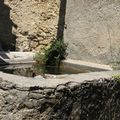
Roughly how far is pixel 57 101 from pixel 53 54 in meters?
3.78

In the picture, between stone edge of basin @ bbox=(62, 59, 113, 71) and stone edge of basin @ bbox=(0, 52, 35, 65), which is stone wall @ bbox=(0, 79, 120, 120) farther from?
stone edge of basin @ bbox=(0, 52, 35, 65)

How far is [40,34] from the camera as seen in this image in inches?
335

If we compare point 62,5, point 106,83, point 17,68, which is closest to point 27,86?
point 106,83

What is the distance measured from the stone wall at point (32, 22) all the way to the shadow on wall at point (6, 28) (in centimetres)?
3

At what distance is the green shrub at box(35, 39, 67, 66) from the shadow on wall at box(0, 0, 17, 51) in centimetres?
141

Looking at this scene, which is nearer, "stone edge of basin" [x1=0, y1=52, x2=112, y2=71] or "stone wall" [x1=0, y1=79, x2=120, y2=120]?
"stone wall" [x1=0, y1=79, x2=120, y2=120]

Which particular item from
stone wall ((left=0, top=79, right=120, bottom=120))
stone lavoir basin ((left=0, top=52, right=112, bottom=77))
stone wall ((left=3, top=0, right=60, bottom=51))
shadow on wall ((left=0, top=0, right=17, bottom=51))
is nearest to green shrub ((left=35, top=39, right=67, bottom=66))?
stone lavoir basin ((left=0, top=52, right=112, bottom=77))

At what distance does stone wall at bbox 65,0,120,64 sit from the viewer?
23.9 ft

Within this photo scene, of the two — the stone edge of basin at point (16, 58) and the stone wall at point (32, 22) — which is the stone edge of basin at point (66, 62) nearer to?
the stone edge of basin at point (16, 58)

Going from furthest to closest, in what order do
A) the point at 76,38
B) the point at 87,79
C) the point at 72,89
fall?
the point at 76,38 → the point at 87,79 → the point at 72,89

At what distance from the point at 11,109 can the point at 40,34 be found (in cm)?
492

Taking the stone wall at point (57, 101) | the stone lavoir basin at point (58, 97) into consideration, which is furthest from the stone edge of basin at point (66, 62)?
the stone wall at point (57, 101)

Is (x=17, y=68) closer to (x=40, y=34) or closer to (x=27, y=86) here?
(x=40, y=34)

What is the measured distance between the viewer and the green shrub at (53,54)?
738 cm
